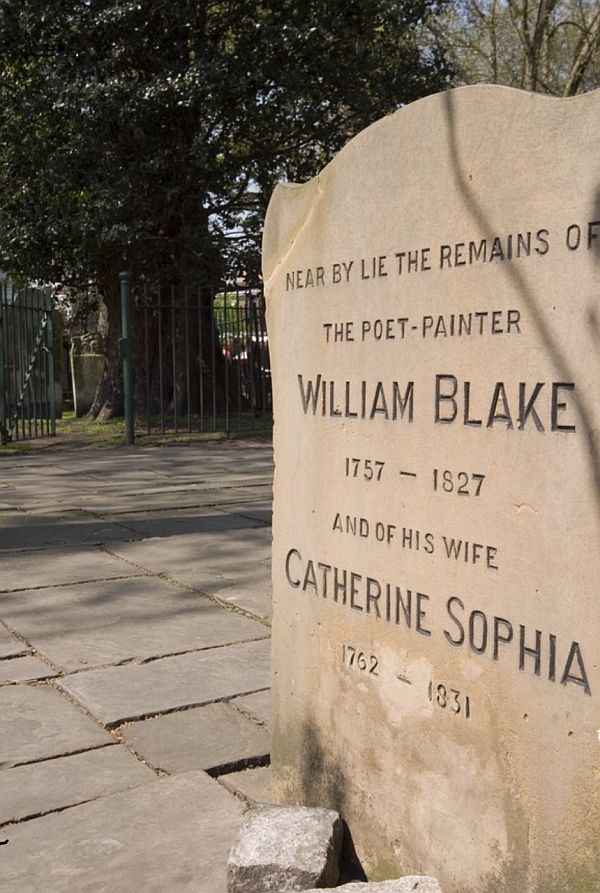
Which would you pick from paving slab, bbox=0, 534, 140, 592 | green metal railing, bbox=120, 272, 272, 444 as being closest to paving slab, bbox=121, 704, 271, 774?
paving slab, bbox=0, 534, 140, 592

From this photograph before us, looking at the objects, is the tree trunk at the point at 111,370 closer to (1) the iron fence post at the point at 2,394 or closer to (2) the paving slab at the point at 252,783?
(1) the iron fence post at the point at 2,394

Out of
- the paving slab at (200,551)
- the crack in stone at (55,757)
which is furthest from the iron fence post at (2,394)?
the crack in stone at (55,757)

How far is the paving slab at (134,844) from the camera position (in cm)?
221

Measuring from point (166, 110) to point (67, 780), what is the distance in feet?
35.3

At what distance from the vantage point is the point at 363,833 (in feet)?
7.48

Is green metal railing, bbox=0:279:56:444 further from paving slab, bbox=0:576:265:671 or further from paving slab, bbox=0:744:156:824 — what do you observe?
paving slab, bbox=0:744:156:824

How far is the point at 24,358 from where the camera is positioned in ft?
38.6

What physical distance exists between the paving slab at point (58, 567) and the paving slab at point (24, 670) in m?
0.88

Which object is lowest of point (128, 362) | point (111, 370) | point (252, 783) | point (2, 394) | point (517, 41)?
point (252, 783)

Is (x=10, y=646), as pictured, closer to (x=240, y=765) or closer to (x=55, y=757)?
(x=55, y=757)

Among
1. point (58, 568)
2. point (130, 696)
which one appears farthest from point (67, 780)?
point (58, 568)

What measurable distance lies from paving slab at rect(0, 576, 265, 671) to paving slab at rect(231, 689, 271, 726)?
527 millimetres

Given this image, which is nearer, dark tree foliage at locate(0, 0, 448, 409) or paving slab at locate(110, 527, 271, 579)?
paving slab at locate(110, 527, 271, 579)

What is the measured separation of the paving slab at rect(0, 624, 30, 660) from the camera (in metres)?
3.72
